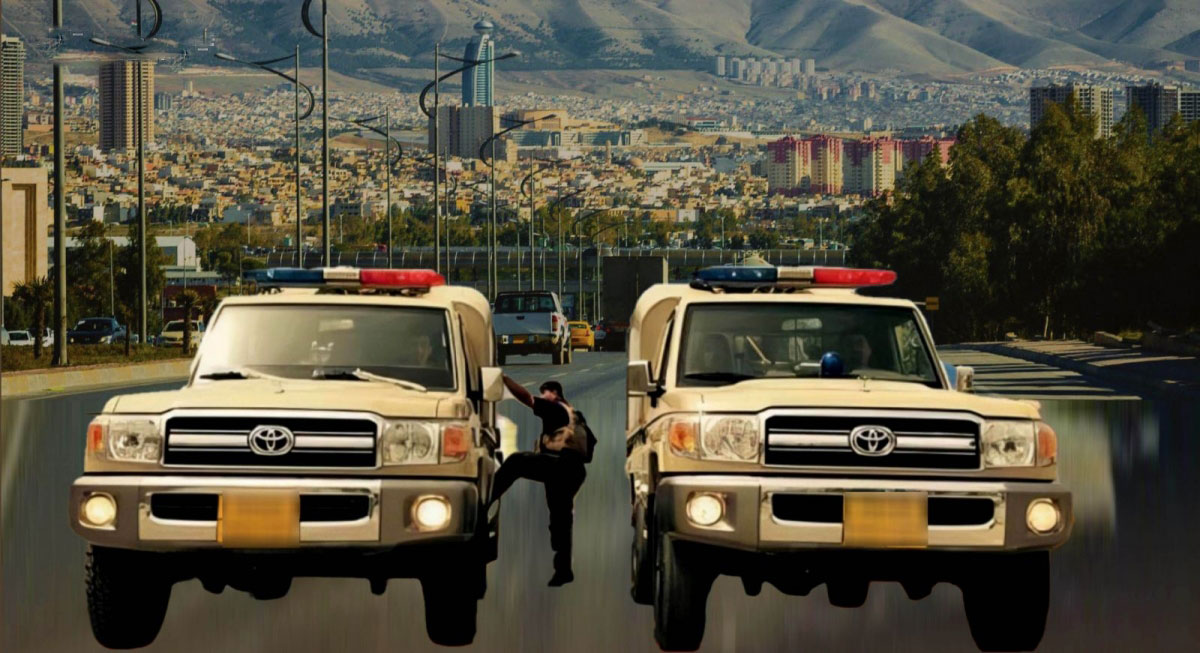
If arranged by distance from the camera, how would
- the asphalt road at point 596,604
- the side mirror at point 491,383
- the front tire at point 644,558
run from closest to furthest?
the asphalt road at point 596,604 < the front tire at point 644,558 < the side mirror at point 491,383

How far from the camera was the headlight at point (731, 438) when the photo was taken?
11867 mm

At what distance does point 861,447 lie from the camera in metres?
11.8

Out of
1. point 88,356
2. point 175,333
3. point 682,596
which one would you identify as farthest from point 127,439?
point 175,333

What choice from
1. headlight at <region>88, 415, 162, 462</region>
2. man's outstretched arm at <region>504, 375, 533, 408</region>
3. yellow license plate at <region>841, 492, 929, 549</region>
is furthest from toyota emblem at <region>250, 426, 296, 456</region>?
man's outstretched arm at <region>504, 375, 533, 408</region>

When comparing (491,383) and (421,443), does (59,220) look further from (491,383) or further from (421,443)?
(421,443)

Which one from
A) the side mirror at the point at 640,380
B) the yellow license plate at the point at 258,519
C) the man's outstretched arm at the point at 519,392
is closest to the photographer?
the yellow license plate at the point at 258,519

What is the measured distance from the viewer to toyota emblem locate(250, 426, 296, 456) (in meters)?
12.0

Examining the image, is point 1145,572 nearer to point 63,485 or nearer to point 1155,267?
point 63,485

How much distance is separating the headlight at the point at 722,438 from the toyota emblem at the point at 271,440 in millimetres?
1953

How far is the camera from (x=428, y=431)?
1221 cm

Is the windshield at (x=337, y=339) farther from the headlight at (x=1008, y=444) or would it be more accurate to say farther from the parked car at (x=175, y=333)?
the parked car at (x=175, y=333)

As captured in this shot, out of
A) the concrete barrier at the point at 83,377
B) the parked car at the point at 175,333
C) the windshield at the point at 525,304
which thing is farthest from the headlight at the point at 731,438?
the parked car at the point at 175,333

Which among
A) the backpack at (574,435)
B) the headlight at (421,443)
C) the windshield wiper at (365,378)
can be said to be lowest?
the backpack at (574,435)

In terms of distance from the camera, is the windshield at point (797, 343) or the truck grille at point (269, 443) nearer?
the truck grille at point (269, 443)
